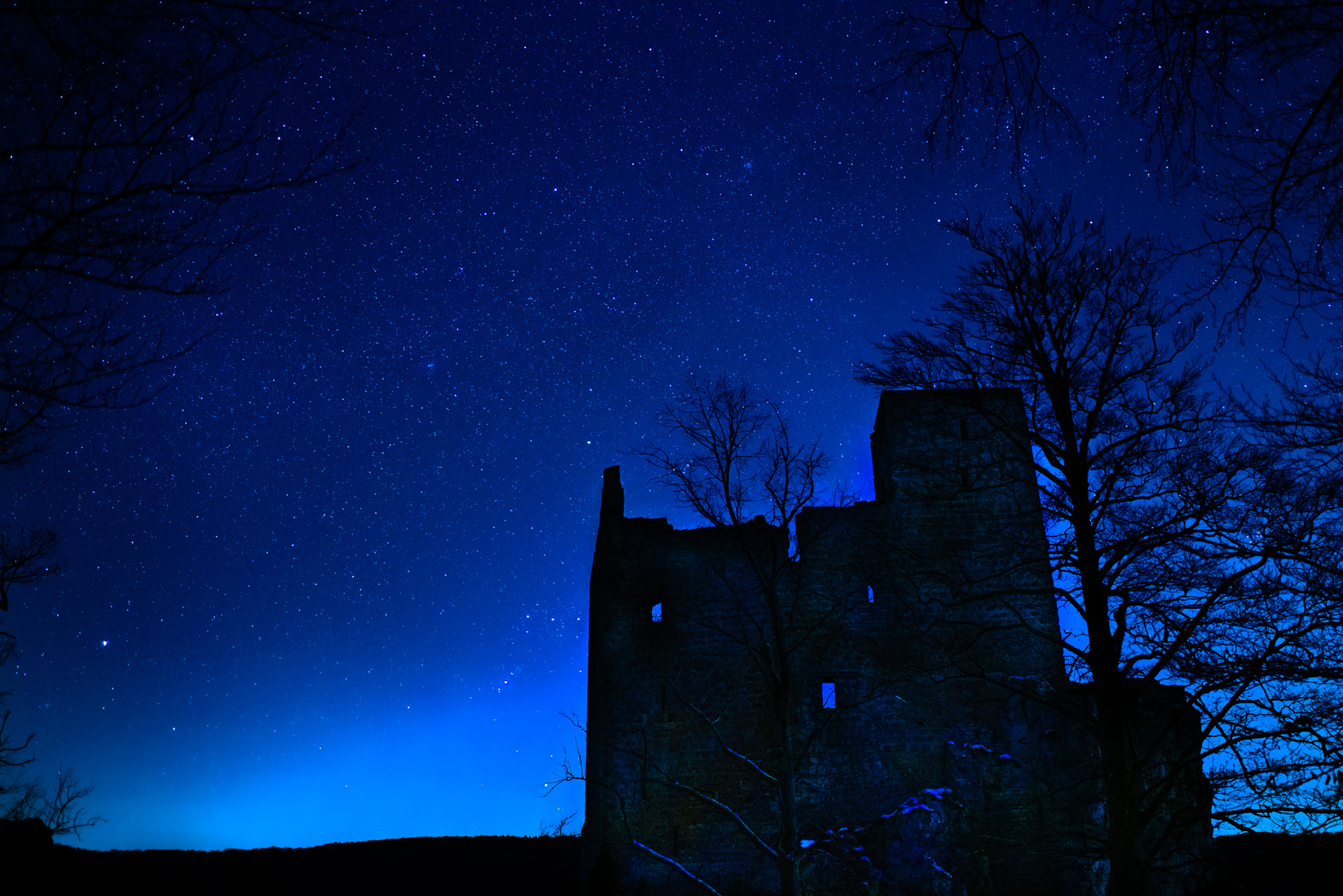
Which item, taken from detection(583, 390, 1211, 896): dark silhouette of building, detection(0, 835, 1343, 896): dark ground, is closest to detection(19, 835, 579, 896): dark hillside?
detection(0, 835, 1343, 896): dark ground

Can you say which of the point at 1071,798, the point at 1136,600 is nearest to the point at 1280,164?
the point at 1136,600

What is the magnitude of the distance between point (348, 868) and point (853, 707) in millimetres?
19025

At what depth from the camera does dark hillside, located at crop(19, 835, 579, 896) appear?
70.5 feet

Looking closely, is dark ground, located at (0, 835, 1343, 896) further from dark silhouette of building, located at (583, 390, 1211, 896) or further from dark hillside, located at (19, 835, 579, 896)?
dark silhouette of building, located at (583, 390, 1211, 896)

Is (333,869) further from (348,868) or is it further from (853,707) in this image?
(853,707)

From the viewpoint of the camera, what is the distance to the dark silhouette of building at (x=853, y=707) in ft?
50.9

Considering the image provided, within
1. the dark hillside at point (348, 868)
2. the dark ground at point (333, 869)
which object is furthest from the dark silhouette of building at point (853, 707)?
the dark hillside at point (348, 868)

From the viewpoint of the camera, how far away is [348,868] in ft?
85.9

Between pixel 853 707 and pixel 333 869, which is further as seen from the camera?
pixel 333 869

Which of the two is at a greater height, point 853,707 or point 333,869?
point 853,707

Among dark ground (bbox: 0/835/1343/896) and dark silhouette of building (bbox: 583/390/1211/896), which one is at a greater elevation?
dark silhouette of building (bbox: 583/390/1211/896)

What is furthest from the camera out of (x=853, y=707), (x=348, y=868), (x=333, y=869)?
(x=348, y=868)

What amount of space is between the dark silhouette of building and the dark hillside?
19.1 feet

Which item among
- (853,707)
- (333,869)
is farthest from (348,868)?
(853,707)
